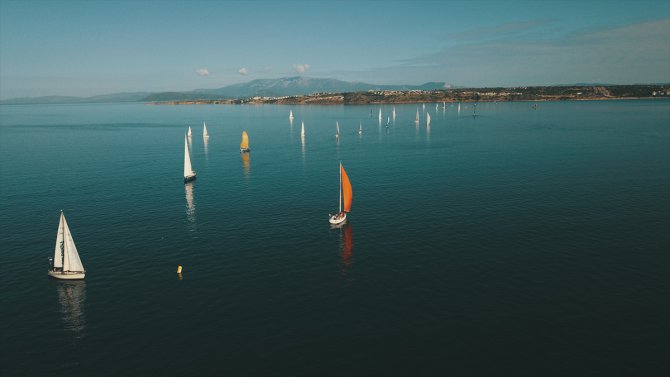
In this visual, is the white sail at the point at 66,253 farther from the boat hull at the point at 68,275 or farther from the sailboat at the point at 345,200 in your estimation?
the sailboat at the point at 345,200

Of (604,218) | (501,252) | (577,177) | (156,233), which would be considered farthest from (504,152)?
(156,233)

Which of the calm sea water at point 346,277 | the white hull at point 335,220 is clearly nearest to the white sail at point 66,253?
the calm sea water at point 346,277

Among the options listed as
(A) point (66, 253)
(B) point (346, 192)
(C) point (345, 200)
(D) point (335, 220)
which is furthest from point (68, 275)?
(B) point (346, 192)

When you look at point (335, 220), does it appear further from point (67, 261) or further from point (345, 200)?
point (67, 261)

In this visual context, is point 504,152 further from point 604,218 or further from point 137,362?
point 137,362

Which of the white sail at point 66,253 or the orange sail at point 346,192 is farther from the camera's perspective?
the orange sail at point 346,192

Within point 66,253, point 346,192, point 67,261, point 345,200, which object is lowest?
point 67,261

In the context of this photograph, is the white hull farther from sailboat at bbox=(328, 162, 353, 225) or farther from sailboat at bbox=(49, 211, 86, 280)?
sailboat at bbox=(49, 211, 86, 280)
